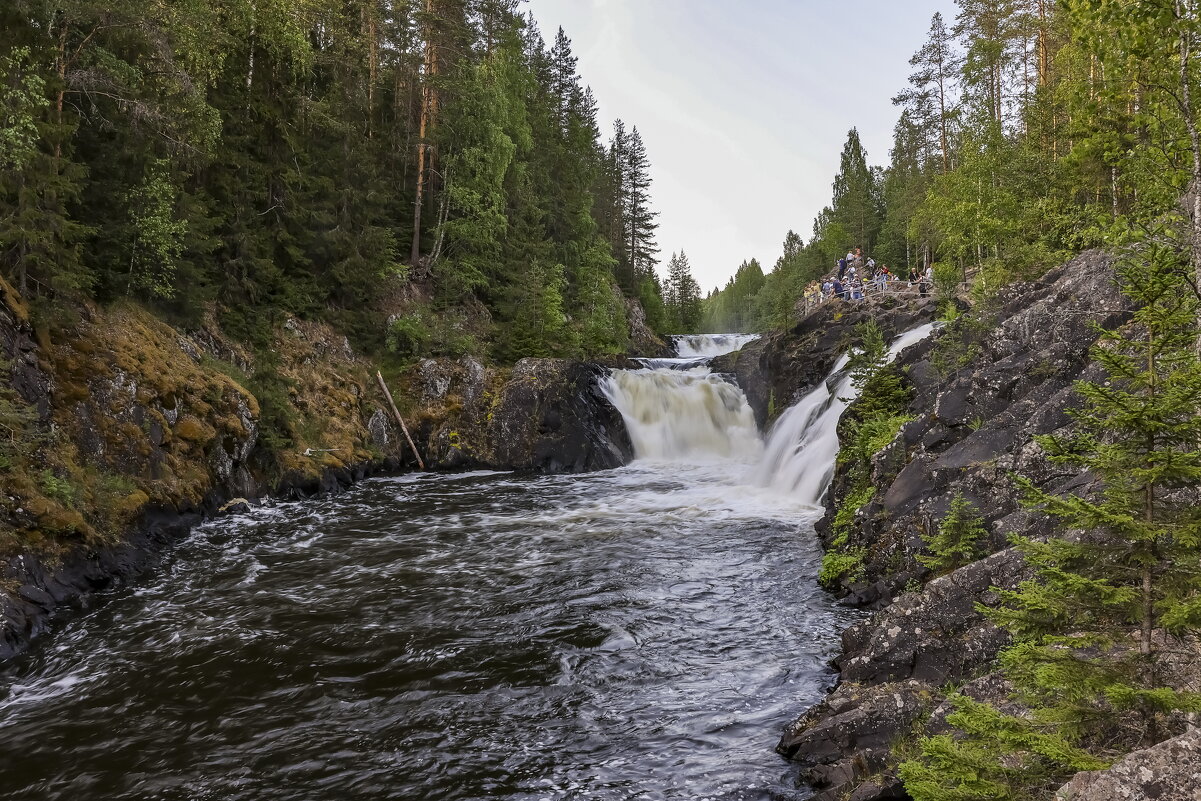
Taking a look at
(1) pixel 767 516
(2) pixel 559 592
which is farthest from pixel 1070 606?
(1) pixel 767 516

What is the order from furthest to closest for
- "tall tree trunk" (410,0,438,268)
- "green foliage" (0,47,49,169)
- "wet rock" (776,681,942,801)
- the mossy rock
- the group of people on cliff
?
the group of people on cliff, "tall tree trunk" (410,0,438,268), the mossy rock, "green foliage" (0,47,49,169), "wet rock" (776,681,942,801)

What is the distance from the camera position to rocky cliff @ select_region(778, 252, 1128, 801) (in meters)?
5.80

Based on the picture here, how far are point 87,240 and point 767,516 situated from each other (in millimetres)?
16542

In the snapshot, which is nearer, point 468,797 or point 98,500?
point 468,797

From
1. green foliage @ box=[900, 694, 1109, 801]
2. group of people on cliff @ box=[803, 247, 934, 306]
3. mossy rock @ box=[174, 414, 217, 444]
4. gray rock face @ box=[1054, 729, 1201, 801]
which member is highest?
group of people on cliff @ box=[803, 247, 934, 306]

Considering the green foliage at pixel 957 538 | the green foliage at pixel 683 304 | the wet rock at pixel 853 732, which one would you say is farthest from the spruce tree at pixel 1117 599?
the green foliage at pixel 683 304

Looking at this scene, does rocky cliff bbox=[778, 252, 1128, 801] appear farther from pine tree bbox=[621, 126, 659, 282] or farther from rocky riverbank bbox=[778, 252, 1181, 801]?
pine tree bbox=[621, 126, 659, 282]

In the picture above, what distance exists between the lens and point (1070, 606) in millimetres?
3865

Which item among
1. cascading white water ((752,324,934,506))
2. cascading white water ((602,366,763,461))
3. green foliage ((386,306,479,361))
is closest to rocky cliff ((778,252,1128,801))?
cascading white water ((752,324,934,506))

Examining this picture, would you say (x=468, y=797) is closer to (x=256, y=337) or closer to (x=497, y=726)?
(x=497, y=726)

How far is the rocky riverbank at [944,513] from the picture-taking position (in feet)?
18.8

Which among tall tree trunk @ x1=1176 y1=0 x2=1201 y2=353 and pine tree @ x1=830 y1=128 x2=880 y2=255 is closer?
tall tree trunk @ x1=1176 y1=0 x2=1201 y2=353

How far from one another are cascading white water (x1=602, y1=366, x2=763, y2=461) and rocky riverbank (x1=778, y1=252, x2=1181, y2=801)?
11.4 meters

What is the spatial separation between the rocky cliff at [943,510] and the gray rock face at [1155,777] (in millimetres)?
925
